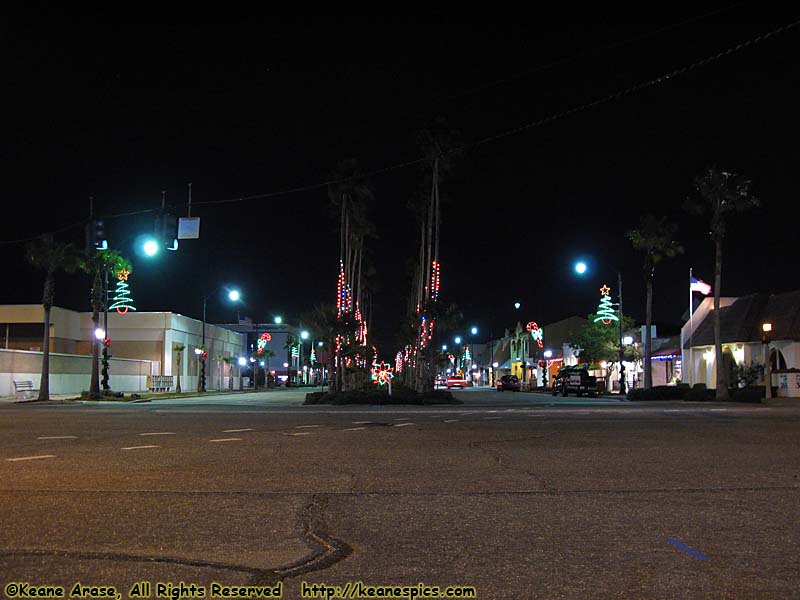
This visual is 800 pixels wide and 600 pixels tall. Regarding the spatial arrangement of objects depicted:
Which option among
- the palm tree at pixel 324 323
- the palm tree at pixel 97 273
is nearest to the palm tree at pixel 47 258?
the palm tree at pixel 97 273

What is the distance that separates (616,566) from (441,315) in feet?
121

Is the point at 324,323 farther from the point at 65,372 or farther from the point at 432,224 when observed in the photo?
the point at 65,372

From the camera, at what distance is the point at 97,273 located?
1885 inches

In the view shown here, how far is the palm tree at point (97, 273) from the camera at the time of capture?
154 ft

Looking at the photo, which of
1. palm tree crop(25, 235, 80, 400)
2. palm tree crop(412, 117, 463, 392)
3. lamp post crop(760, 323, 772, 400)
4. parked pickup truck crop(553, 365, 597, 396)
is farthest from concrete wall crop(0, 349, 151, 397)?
lamp post crop(760, 323, 772, 400)

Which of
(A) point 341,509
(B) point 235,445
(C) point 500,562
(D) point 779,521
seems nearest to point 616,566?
(C) point 500,562

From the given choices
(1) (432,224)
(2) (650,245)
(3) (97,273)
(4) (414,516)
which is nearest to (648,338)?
(2) (650,245)

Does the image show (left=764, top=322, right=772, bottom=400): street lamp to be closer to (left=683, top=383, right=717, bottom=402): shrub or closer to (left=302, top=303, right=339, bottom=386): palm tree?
(left=683, top=383, right=717, bottom=402): shrub

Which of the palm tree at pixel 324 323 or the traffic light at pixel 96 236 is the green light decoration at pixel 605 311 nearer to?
the palm tree at pixel 324 323

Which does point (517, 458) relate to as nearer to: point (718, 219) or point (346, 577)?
point (346, 577)

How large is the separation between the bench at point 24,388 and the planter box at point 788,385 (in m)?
43.4

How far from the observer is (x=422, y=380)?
44.1 metres

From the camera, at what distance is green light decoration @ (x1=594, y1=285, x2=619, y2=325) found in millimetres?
72125

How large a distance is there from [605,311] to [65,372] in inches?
1758
